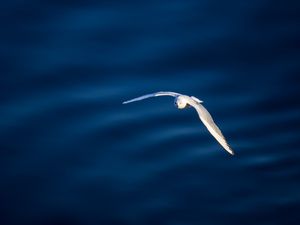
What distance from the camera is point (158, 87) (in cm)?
1152

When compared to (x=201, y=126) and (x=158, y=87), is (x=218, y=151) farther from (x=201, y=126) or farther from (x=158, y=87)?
(x=158, y=87)

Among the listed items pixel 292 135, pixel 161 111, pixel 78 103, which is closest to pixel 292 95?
pixel 292 135

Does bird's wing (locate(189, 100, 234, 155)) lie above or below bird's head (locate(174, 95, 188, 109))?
below

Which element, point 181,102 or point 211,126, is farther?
point 181,102

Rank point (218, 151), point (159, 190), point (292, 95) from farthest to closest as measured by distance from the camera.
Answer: point (292, 95), point (218, 151), point (159, 190)

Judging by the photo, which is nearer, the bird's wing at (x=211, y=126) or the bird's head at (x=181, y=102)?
the bird's wing at (x=211, y=126)

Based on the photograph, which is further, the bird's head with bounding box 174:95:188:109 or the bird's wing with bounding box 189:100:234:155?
the bird's head with bounding box 174:95:188:109

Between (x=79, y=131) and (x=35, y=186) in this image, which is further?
(x=79, y=131)

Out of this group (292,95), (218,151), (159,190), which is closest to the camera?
(159,190)

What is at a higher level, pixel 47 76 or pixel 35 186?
pixel 47 76

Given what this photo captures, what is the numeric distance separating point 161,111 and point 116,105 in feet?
3.33

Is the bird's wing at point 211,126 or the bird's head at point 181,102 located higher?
the bird's head at point 181,102

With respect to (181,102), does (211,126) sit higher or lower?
lower

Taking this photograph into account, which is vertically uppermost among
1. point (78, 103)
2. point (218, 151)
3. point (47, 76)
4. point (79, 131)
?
point (47, 76)
